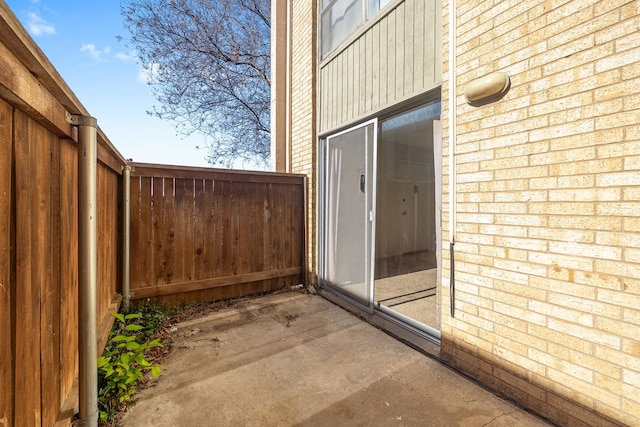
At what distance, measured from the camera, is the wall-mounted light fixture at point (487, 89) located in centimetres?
189

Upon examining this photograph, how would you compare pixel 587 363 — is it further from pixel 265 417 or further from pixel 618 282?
pixel 265 417

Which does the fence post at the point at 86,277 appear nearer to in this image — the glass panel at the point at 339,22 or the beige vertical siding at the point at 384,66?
the beige vertical siding at the point at 384,66

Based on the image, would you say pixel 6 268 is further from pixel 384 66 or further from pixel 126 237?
Result: pixel 384 66

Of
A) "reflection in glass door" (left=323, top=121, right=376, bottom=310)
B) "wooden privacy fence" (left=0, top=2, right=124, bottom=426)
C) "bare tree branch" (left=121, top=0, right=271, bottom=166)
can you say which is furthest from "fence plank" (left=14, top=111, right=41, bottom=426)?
"bare tree branch" (left=121, top=0, right=271, bottom=166)

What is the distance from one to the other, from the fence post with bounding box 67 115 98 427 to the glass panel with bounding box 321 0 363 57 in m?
3.18

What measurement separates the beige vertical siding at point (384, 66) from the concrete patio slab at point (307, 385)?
7.56ft

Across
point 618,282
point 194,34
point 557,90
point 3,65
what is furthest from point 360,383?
point 194,34

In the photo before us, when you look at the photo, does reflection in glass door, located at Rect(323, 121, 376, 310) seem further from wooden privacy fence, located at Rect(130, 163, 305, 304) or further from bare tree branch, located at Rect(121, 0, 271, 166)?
bare tree branch, located at Rect(121, 0, 271, 166)

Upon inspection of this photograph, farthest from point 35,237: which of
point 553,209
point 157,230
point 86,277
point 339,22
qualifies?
point 339,22

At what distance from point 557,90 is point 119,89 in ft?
20.6

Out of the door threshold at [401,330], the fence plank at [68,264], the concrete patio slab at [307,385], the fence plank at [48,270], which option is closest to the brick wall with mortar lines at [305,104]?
the door threshold at [401,330]

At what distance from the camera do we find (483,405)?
1824 millimetres

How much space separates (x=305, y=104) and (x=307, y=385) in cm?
367

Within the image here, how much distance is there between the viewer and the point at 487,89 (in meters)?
1.94
